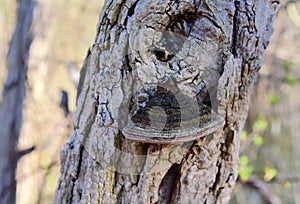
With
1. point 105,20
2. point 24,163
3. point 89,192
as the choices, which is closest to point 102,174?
point 89,192

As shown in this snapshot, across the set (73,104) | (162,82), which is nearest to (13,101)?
(73,104)

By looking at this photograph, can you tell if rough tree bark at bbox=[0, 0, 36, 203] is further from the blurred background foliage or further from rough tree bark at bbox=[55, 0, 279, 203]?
rough tree bark at bbox=[55, 0, 279, 203]

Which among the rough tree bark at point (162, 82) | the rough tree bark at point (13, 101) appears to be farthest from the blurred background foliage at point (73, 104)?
the rough tree bark at point (162, 82)

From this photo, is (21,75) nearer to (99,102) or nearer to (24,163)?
(24,163)

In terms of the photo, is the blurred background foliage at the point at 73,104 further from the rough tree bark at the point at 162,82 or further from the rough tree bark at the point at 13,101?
the rough tree bark at the point at 162,82

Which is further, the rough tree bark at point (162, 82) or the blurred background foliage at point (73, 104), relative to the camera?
the blurred background foliage at point (73, 104)

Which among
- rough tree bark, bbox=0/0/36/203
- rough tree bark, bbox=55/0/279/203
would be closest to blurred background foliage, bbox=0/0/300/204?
rough tree bark, bbox=0/0/36/203
